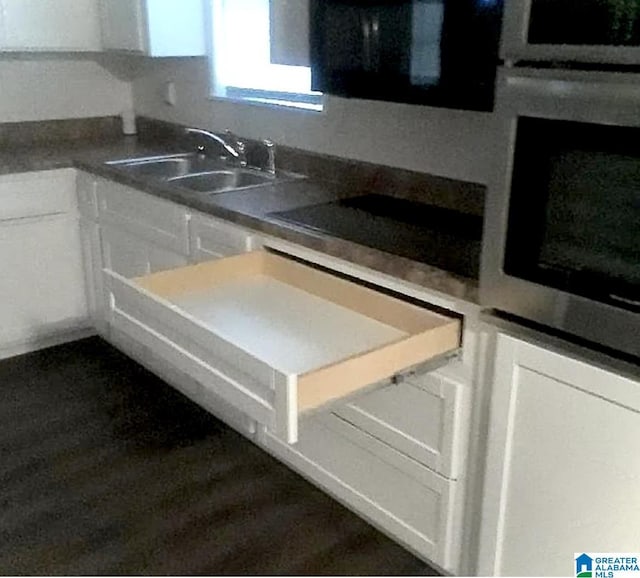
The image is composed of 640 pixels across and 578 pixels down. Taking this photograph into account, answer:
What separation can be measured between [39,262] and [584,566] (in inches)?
99.3

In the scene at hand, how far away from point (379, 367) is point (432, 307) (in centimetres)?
33

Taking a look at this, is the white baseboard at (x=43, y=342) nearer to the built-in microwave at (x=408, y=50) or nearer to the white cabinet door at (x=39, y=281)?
the white cabinet door at (x=39, y=281)

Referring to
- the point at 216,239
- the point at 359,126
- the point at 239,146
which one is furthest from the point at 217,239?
the point at 239,146

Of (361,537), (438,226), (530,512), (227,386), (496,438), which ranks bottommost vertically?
(361,537)

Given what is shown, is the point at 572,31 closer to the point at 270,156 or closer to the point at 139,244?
the point at 270,156

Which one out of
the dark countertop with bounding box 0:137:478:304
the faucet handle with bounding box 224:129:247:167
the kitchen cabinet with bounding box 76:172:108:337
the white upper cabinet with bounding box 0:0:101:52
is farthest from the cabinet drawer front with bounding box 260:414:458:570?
the white upper cabinet with bounding box 0:0:101:52

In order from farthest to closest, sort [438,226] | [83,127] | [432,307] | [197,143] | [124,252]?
1. [83,127]
2. [197,143]
3. [124,252]
4. [438,226]
5. [432,307]

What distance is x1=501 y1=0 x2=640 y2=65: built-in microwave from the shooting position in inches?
51.7

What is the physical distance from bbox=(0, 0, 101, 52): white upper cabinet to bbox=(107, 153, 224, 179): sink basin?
0.64 metres

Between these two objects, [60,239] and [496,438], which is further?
[60,239]

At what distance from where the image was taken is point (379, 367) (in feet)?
5.38

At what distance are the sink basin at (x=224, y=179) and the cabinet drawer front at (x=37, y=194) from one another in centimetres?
62

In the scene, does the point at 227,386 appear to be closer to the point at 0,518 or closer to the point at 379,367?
the point at 379,367

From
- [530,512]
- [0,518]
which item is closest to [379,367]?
[530,512]
